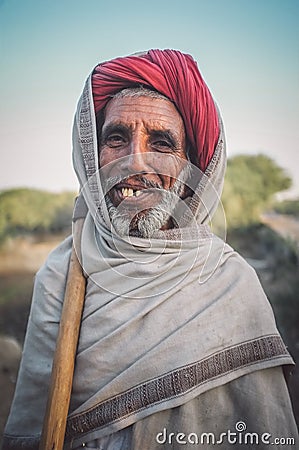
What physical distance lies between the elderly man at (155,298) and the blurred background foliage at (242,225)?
0.76 feet

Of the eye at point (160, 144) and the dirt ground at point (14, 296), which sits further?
the dirt ground at point (14, 296)

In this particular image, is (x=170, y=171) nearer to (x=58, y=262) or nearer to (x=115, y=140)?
(x=115, y=140)

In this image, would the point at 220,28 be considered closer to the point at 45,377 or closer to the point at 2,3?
the point at 2,3

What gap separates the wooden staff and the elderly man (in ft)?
0.16

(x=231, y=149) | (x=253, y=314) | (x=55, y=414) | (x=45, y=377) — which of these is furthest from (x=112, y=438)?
(x=231, y=149)

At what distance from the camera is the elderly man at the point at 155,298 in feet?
5.91

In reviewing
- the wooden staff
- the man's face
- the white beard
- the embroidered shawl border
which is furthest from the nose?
the embroidered shawl border

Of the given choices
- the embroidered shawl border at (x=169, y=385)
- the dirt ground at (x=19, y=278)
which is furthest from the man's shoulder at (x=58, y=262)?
the embroidered shawl border at (x=169, y=385)

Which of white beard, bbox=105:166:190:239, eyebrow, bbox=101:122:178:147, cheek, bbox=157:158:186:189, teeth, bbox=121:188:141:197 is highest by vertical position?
eyebrow, bbox=101:122:178:147

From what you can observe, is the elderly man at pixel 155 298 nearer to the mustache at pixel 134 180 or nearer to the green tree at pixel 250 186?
the mustache at pixel 134 180

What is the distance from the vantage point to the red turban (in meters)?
2.04

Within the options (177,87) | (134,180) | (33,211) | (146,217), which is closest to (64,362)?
(146,217)

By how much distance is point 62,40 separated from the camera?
235cm

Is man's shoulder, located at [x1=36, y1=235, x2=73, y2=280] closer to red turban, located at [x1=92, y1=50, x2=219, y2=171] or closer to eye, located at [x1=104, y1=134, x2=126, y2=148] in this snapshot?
eye, located at [x1=104, y1=134, x2=126, y2=148]
